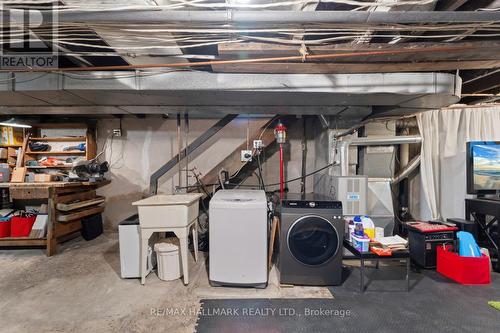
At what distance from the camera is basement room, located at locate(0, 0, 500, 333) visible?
5.01ft

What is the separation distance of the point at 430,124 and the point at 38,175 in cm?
617

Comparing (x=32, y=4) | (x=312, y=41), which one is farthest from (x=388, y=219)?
(x=32, y=4)

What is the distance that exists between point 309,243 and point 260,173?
1.68 metres

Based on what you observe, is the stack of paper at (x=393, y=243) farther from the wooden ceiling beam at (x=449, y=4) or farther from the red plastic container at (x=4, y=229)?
the red plastic container at (x=4, y=229)

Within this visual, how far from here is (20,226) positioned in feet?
10.3

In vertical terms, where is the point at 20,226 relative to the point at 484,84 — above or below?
below

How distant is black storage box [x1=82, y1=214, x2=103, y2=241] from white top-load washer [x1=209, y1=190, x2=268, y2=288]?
8.50 ft

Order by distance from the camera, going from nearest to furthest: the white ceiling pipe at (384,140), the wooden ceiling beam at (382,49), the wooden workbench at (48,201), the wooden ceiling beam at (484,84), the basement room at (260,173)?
the basement room at (260,173) → the wooden ceiling beam at (382,49) → the wooden ceiling beam at (484,84) → the wooden workbench at (48,201) → the white ceiling pipe at (384,140)

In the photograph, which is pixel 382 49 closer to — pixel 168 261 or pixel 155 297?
pixel 168 261

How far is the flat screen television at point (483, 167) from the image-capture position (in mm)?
2672

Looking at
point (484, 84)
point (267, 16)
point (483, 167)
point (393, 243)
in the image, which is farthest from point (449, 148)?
point (267, 16)

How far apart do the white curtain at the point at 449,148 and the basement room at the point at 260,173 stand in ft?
0.07

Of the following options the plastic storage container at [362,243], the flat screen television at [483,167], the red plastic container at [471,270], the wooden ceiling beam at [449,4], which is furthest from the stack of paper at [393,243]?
the wooden ceiling beam at [449,4]

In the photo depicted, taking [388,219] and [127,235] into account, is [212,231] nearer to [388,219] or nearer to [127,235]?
[127,235]
